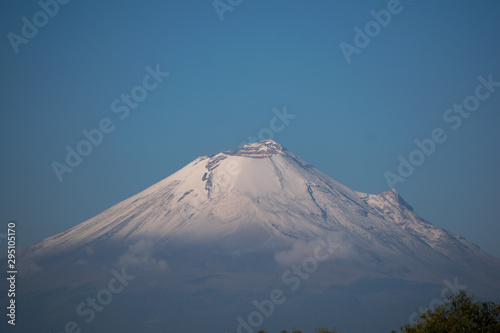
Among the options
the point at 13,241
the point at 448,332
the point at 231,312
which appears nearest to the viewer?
the point at 448,332

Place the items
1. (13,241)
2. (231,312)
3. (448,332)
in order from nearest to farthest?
(448,332)
(13,241)
(231,312)

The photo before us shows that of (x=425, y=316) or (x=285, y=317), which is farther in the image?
(x=285, y=317)

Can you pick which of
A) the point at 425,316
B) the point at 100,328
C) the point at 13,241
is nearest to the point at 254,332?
the point at 100,328

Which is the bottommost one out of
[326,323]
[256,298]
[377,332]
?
[377,332]

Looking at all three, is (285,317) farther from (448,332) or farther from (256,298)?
(448,332)

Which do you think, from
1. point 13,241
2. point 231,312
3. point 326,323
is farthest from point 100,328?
point 13,241

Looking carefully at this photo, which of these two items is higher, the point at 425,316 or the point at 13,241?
the point at 13,241
